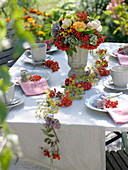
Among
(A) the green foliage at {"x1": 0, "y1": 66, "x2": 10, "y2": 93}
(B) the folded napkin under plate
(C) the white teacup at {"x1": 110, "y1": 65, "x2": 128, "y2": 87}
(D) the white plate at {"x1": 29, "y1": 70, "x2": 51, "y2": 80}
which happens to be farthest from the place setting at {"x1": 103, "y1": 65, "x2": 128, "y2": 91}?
(A) the green foliage at {"x1": 0, "y1": 66, "x2": 10, "y2": 93}

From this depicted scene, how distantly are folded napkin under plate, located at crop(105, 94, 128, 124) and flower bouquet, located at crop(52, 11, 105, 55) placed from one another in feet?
1.28

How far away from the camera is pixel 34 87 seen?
185cm

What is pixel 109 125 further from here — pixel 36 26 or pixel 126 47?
pixel 36 26

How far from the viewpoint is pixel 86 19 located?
189cm

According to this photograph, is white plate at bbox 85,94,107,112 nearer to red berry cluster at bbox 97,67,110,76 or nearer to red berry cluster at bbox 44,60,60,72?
red berry cluster at bbox 97,67,110,76

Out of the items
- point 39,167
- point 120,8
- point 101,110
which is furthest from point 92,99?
point 120,8

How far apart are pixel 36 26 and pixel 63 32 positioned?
275 centimetres

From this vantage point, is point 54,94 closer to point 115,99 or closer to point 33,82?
point 33,82

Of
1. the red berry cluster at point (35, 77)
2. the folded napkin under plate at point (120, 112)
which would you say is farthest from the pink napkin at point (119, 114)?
the red berry cluster at point (35, 77)

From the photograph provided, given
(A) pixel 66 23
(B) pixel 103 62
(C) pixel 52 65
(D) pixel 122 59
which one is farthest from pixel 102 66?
(A) pixel 66 23

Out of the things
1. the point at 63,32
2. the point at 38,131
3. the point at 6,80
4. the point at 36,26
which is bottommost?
the point at 36,26

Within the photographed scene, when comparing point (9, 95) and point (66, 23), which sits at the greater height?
point (66, 23)

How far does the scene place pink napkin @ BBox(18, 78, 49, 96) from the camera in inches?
70.5

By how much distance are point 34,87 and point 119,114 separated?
588 millimetres
